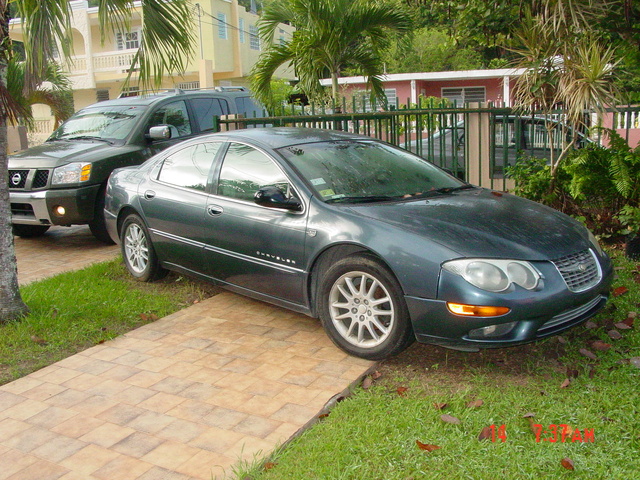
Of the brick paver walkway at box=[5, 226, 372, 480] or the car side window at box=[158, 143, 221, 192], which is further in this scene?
the car side window at box=[158, 143, 221, 192]

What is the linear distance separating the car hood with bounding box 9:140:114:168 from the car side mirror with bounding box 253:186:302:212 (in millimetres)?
4227

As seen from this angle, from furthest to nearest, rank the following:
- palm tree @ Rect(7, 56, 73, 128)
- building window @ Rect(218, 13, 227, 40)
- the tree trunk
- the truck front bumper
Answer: building window @ Rect(218, 13, 227, 40) → palm tree @ Rect(7, 56, 73, 128) → the truck front bumper → the tree trunk

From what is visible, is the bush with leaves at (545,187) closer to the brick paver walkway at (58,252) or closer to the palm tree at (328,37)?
the palm tree at (328,37)

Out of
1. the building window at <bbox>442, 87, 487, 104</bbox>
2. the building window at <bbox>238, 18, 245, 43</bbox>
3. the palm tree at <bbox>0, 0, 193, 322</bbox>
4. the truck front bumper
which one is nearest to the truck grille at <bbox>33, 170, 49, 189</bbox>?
the truck front bumper

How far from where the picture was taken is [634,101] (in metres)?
8.04

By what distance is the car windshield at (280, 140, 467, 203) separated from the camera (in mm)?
4977

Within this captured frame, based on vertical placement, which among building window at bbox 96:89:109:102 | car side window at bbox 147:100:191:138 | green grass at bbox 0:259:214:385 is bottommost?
green grass at bbox 0:259:214:385

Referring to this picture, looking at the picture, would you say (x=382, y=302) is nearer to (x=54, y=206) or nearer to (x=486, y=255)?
(x=486, y=255)

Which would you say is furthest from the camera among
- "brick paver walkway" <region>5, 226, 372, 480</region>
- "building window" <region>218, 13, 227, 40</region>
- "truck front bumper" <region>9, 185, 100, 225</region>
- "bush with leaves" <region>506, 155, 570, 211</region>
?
"building window" <region>218, 13, 227, 40</region>

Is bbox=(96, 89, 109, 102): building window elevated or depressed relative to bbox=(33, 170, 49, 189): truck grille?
elevated

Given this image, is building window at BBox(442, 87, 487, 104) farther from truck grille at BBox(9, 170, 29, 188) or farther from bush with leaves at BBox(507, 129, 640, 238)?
truck grille at BBox(9, 170, 29, 188)

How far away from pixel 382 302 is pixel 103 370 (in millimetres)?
2019

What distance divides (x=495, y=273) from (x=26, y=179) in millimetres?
6394

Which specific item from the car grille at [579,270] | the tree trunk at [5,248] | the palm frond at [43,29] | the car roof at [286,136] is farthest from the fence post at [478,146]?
the tree trunk at [5,248]
